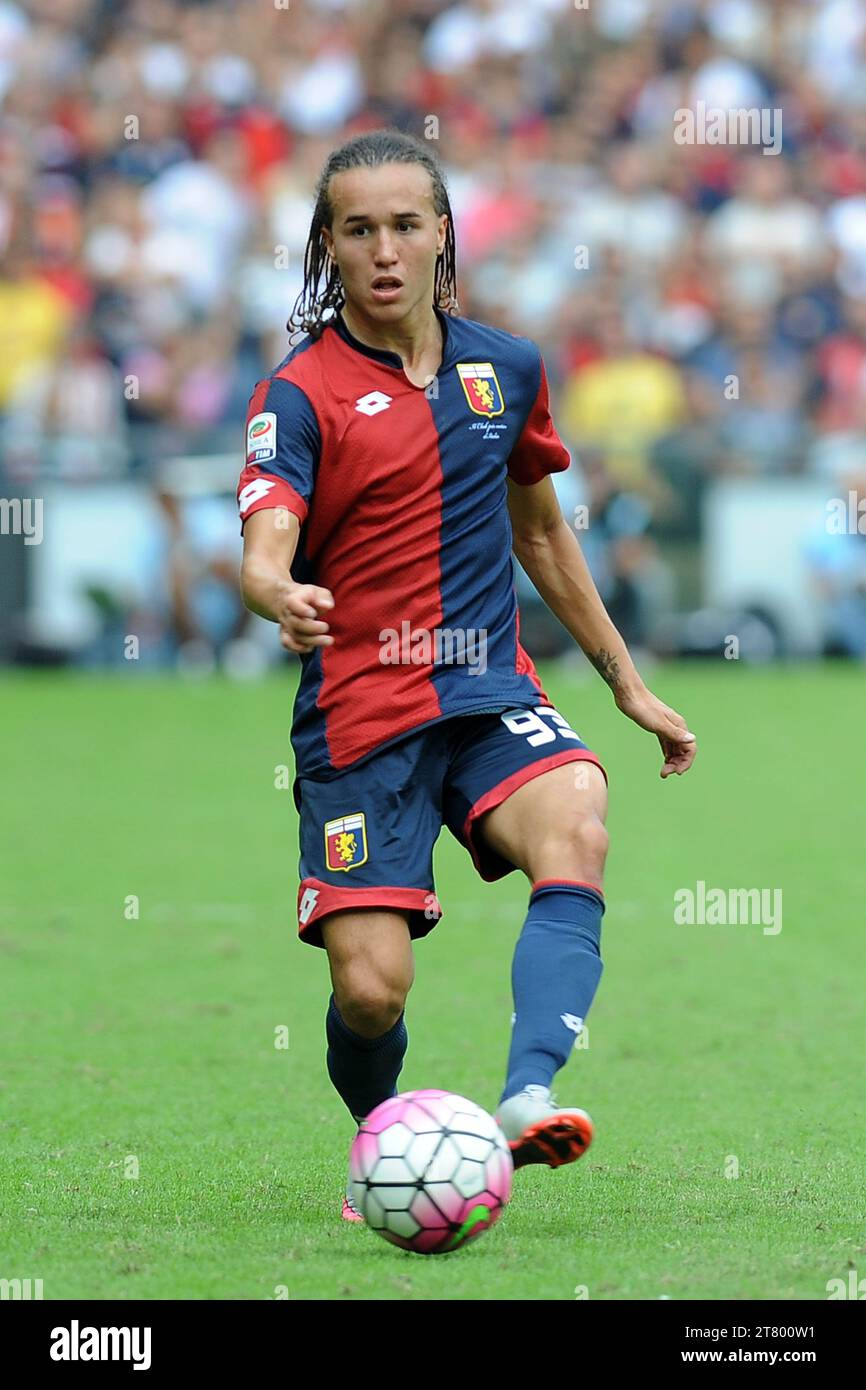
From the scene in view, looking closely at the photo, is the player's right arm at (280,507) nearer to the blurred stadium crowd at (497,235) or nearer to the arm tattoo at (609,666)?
the arm tattoo at (609,666)

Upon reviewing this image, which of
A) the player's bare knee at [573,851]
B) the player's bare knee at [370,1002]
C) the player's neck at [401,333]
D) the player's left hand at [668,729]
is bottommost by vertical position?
the player's bare knee at [370,1002]

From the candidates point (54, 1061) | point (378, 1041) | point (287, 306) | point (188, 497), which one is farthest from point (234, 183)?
point (378, 1041)

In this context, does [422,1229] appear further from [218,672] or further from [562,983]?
[218,672]

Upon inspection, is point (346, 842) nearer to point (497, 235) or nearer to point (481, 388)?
point (481, 388)

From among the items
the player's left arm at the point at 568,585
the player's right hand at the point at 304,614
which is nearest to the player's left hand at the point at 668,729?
the player's left arm at the point at 568,585

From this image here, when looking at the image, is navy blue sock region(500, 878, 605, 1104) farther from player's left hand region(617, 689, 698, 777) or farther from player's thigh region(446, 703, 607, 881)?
player's left hand region(617, 689, 698, 777)

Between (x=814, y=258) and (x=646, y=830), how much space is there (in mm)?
9737

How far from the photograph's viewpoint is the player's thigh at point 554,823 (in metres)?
4.63

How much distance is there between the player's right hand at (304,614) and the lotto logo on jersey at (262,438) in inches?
19.7

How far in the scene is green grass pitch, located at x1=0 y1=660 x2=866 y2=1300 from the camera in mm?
4309

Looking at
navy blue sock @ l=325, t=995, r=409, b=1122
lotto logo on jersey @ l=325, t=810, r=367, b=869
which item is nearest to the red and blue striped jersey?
lotto logo on jersey @ l=325, t=810, r=367, b=869

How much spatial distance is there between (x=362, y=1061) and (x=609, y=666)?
1.04 meters

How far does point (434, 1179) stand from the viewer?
4219 mm

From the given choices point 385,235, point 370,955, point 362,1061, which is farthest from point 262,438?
point 362,1061
